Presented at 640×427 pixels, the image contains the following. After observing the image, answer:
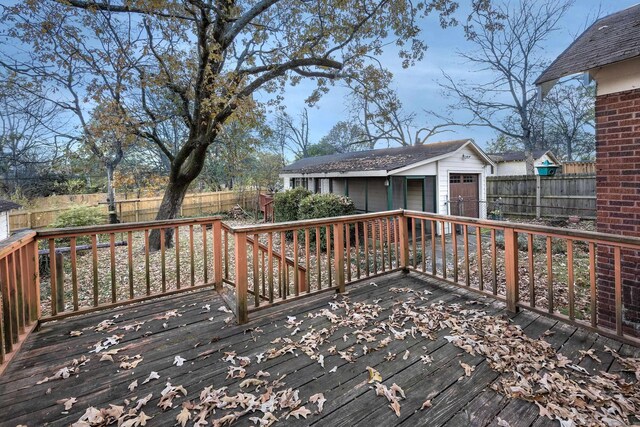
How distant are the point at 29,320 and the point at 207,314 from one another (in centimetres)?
161

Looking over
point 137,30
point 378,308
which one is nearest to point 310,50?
point 137,30

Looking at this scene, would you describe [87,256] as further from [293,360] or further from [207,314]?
[293,360]

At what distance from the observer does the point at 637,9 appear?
156 inches

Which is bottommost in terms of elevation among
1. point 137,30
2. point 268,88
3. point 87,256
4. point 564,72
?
point 87,256

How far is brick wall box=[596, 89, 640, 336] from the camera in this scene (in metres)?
3.07

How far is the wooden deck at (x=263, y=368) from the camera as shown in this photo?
1926 mm

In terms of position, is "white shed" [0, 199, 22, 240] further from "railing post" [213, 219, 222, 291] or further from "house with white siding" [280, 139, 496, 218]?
"house with white siding" [280, 139, 496, 218]

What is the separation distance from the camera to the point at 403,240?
181 inches

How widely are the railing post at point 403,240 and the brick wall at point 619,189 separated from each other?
7.00 feet

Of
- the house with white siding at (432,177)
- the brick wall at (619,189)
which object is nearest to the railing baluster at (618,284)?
the brick wall at (619,189)

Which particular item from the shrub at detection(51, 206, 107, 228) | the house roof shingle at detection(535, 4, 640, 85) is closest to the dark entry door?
the house roof shingle at detection(535, 4, 640, 85)

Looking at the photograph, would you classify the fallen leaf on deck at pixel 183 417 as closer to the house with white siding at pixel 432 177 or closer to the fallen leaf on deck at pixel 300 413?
the fallen leaf on deck at pixel 300 413

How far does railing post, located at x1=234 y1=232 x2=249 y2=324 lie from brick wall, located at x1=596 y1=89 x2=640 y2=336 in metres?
3.82

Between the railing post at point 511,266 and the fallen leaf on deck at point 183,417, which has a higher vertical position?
the railing post at point 511,266
